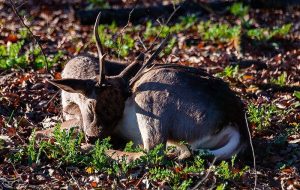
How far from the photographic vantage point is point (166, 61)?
412 inches

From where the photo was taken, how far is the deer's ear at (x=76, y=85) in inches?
278

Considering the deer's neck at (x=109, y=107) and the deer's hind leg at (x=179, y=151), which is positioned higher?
the deer's neck at (x=109, y=107)

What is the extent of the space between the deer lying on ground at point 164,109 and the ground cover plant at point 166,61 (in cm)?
19

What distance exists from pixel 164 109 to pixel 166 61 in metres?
3.66

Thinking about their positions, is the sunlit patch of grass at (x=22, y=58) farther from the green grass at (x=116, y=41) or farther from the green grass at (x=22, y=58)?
the green grass at (x=116, y=41)

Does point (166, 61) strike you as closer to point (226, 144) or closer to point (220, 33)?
point (220, 33)

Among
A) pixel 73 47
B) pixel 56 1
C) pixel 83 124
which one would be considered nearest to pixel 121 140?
pixel 83 124

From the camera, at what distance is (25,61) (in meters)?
9.98

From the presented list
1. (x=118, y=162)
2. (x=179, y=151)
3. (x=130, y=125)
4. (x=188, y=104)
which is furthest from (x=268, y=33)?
(x=118, y=162)

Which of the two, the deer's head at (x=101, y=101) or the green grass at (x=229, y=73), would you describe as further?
the green grass at (x=229, y=73)

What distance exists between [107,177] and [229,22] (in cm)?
708

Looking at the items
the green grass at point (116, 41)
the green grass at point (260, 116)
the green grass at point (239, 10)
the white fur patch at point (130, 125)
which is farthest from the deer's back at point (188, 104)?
the green grass at point (239, 10)

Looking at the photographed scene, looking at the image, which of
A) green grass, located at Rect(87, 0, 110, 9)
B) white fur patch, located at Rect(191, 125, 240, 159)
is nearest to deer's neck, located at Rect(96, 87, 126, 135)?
white fur patch, located at Rect(191, 125, 240, 159)

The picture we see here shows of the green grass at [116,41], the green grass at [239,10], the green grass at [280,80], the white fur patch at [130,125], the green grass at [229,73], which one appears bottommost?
the white fur patch at [130,125]
